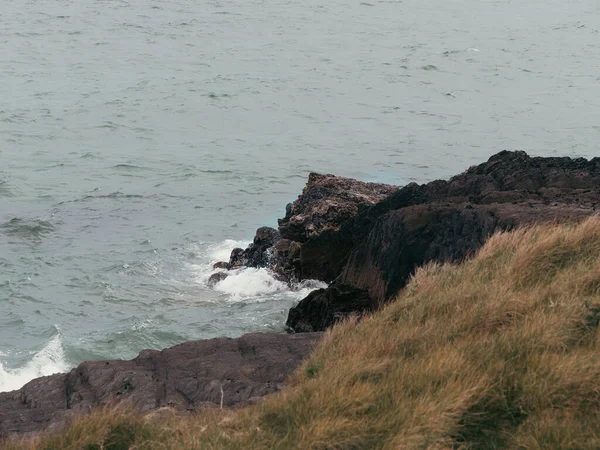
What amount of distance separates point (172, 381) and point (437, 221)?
21.4 ft

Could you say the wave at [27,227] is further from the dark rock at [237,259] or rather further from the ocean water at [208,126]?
the dark rock at [237,259]

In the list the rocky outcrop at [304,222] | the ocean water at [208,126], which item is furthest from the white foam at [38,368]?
the rocky outcrop at [304,222]

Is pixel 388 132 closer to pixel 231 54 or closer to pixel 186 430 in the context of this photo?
A: pixel 231 54

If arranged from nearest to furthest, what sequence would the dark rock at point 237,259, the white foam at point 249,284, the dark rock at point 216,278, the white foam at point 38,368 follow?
the white foam at point 38,368 < the white foam at point 249,284 < the dark rock at point 216,278 < the dark rock at point 237,259

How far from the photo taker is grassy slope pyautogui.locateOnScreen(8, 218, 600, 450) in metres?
6.66

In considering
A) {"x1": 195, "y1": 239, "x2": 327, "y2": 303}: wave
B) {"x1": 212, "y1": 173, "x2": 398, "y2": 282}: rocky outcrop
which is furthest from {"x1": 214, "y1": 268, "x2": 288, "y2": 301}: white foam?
{"x1": 212, "y1": 173, "x2": 398, "y2": 282}: rocky outcrop

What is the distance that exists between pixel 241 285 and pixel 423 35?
36591 mm

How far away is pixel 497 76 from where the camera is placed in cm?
4700

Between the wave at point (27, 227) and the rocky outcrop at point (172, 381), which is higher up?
the rocky outcrop at point (172, 381)

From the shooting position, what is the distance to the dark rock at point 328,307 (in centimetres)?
1515

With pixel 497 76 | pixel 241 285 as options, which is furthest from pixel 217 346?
pixel 497 76

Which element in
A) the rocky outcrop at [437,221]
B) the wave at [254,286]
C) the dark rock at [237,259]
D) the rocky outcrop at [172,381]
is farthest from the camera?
the dark rock at [237,259]

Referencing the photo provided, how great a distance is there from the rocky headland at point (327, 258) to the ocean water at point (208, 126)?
1.53m

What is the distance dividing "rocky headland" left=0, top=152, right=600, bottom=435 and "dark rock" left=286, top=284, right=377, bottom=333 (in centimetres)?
2
